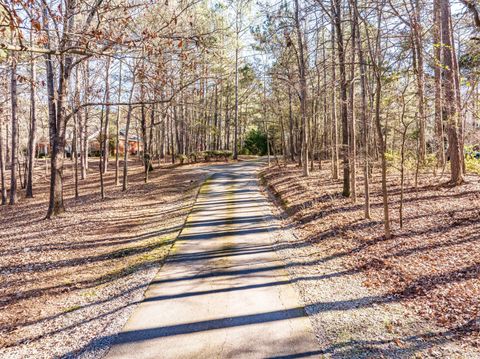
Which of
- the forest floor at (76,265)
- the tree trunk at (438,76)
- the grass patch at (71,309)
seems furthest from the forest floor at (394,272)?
the grass patch at (71,309)

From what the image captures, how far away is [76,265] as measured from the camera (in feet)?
29.2

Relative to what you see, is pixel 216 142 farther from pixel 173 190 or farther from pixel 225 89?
pixel 173 190

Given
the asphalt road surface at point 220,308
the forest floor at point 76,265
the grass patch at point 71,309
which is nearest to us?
the asphalt road surface at point 220,308

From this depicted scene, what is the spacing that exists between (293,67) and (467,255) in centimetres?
1978

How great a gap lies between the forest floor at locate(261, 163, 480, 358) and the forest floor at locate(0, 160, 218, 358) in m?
3.45

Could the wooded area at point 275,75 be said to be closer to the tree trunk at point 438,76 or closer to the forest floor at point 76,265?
the tree trunk at point 438,76

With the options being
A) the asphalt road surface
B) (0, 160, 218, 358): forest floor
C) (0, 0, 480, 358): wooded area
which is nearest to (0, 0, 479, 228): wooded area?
(0, 0, 480, 358): wooded area

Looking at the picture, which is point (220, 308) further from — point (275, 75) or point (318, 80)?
point (275, 75)

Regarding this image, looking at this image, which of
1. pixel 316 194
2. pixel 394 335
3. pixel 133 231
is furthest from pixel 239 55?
pixel 394 335

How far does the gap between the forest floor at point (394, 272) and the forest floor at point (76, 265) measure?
3454 millimetres

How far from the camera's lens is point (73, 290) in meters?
7.31

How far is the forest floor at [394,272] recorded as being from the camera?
4.95 meters

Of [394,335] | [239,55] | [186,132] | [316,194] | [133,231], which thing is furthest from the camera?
[186,132]

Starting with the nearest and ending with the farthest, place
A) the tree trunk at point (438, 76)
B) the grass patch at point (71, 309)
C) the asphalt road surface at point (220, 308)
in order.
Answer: the asphalt road surface at point (220, 308)
the grass patch at point (71, 309)
the tree trunk at point (438, 76)
